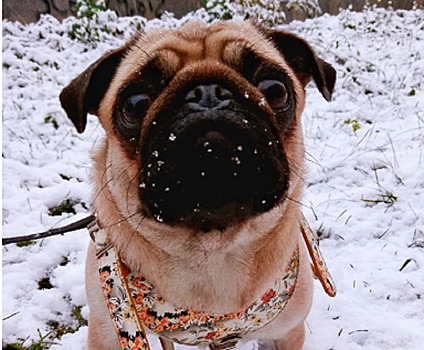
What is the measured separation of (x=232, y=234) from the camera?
1.63 metres

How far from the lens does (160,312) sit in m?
1.76

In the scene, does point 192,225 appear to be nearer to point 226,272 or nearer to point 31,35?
point 226,272

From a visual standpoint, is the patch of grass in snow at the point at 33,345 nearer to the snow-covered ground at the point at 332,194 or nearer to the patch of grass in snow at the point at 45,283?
the snow-covered ground at the point at 332,194

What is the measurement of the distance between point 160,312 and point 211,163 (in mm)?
743

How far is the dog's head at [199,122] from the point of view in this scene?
4.35 ft

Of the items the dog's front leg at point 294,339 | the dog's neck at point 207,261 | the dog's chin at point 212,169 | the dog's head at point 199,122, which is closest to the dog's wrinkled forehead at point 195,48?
the dog's head at point 199,122

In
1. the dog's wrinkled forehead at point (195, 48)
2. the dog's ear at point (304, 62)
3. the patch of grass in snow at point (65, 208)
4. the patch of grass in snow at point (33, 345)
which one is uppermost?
the dog's wrinkled forehead at point (195, 48)

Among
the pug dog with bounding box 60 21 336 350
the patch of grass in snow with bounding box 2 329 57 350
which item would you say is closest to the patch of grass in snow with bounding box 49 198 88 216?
the patch of grass in snow with bounding box 2 329 57 350

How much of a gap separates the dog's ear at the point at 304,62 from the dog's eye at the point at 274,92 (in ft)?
1.44

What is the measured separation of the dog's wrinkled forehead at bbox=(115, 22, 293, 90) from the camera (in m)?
1.68

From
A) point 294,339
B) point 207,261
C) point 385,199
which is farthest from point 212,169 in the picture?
point 385,199

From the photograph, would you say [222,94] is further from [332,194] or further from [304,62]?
[332,194]

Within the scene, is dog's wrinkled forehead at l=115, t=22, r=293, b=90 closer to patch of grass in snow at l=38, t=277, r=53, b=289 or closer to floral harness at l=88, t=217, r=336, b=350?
floral harness at l=88, t=217, r=336, b=350

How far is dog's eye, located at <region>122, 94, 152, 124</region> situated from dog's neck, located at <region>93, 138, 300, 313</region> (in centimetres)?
29
